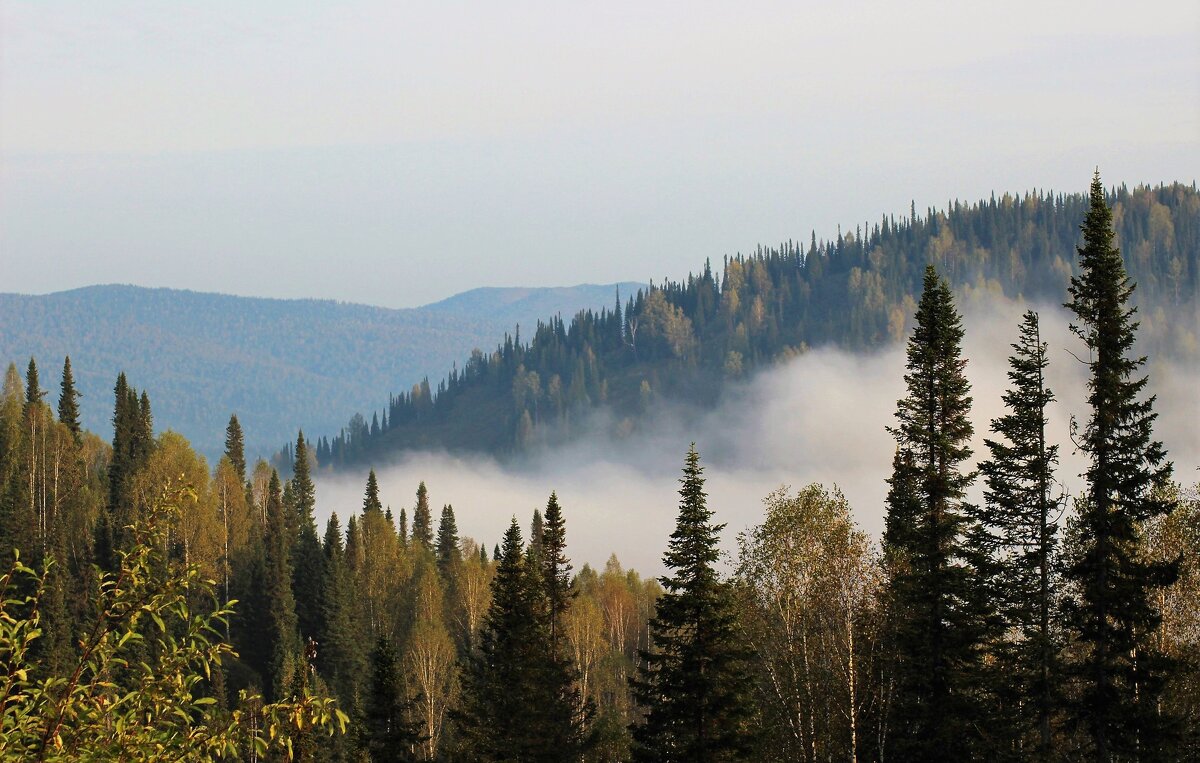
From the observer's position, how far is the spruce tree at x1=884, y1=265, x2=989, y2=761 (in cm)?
4347

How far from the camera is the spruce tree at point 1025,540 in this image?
43469mm

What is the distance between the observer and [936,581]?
4459 cm

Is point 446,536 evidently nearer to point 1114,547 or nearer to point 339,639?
point 339,639

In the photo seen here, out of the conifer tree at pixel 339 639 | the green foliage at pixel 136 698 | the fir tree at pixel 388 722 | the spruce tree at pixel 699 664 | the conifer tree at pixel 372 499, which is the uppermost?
the green foliage at pixel 136 698

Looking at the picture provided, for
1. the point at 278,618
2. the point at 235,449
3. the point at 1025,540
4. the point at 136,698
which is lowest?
the point at 278,618

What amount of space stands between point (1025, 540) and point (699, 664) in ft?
37.6

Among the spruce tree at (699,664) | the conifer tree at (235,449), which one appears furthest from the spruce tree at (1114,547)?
the conifer tree at (235,449)

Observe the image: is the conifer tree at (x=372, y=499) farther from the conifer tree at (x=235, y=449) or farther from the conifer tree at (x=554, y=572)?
the conifer tree at (x=554, y=572)

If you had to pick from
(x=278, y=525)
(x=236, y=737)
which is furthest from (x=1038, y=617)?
(x=278, y=525)

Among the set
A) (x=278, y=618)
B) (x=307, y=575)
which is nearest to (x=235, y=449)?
(x=307, y=575)

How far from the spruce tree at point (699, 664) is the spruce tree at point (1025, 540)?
8402 mm

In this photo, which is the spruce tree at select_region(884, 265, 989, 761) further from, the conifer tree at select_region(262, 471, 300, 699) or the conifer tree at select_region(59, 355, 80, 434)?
the conifer tree at select_region(59, 355, 80, 434)

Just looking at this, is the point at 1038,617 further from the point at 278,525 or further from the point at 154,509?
the point at 278,525

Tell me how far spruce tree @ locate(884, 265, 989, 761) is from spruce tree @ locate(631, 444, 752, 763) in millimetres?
5247
